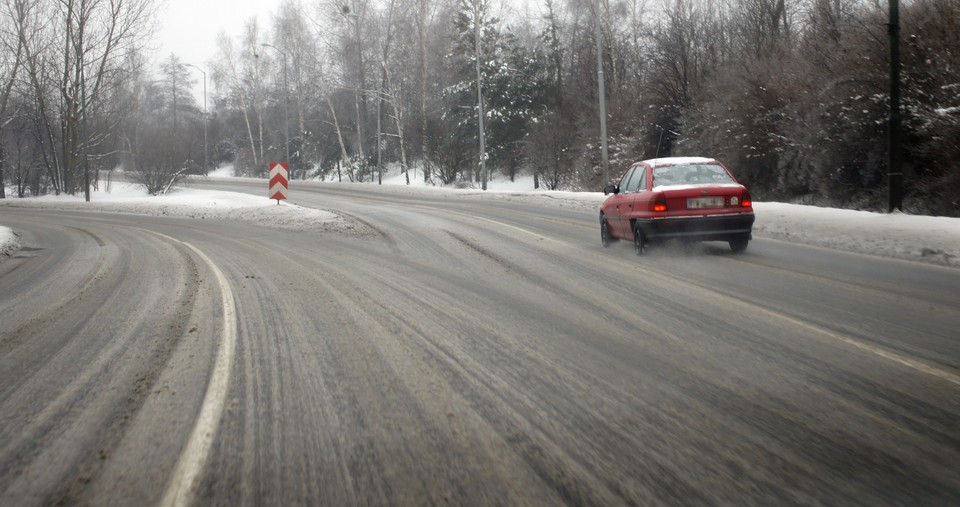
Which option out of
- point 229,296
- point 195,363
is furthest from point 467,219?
point 195,363

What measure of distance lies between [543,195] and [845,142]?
12746 millimetres

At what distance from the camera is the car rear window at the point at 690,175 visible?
1195 cm

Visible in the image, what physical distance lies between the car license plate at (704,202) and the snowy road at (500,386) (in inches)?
47.9

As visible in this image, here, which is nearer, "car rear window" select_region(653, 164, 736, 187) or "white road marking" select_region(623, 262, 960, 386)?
"white road marking" select_region(623, 262, 960, 386)

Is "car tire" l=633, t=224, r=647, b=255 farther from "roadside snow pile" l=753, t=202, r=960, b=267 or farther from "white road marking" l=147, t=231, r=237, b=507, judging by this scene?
"white road marking" l=147, t=231, r=237, b=507

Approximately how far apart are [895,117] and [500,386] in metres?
12.8

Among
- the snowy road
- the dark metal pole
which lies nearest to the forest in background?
the dark metal pole

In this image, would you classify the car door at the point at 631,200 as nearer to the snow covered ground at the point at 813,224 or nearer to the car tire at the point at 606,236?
the car tire at the point at 606,236

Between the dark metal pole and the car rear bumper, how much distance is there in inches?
200

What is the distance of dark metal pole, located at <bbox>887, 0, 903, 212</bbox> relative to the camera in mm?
14594

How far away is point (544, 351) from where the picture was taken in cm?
583

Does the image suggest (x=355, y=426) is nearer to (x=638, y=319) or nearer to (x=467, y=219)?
(x=638, y=319)

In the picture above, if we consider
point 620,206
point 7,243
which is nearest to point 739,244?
point 620,206

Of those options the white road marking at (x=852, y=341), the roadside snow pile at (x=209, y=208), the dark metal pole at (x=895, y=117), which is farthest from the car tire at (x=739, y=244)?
the roadside snow pile at (x=209, y=208)
